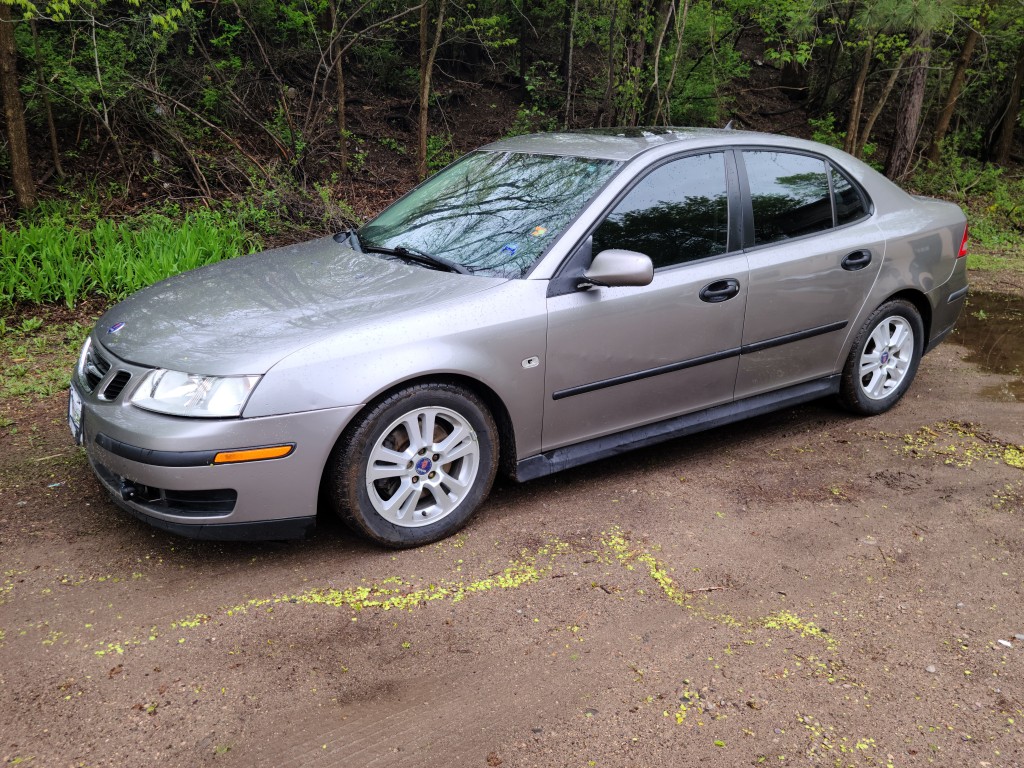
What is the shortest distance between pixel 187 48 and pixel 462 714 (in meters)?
9.84

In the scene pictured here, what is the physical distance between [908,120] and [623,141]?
1005 centimetres

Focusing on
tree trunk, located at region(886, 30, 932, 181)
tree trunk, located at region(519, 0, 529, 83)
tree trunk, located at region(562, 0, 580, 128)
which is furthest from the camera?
tree trunk, located at region(519, 0, 529, 83)

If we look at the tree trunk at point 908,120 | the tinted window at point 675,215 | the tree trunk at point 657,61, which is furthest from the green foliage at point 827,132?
the tinted window at point 675,215

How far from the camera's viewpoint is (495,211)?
420 centimetres

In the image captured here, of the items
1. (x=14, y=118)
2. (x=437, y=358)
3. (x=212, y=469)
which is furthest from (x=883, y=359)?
(x=14, y=118)

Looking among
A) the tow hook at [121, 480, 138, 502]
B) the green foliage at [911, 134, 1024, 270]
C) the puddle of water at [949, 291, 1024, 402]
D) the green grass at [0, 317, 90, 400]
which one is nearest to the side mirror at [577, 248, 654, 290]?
the tow hook at [121, 480, 138, 502]

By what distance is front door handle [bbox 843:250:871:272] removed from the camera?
4.71 m

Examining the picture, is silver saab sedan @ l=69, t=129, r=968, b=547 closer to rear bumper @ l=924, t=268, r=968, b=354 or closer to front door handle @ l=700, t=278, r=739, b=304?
front door handle @ l=700, t=278, r=739, b=304

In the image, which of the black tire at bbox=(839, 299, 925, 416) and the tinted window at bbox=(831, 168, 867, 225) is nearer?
the tinted window at bbox=(831, 168, 867, 225)

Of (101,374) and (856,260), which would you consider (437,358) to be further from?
(856,260)

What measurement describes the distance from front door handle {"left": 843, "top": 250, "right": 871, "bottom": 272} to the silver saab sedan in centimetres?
1

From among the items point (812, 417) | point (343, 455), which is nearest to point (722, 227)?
point (812, 417)

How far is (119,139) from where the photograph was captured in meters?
9.43

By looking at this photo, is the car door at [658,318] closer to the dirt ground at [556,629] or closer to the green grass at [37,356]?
the dirt ground at [556,629]
